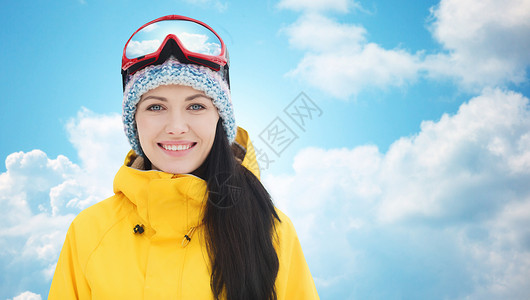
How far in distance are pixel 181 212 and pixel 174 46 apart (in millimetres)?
1067

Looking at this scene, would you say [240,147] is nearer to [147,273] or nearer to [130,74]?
[130,74]

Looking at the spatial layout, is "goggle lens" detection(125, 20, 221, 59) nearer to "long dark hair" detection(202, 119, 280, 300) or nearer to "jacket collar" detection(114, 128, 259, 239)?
"long dark hair" detection(202, 119, 280, 300)

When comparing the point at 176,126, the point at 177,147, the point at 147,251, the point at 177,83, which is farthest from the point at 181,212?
the point at 177,83

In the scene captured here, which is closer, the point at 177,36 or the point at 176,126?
the point at 176,126

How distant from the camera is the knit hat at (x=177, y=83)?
7.75ft

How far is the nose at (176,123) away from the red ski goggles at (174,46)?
1.21 feet

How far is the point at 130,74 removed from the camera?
8.55 feet

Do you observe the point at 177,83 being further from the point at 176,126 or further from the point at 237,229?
the point at 237,229

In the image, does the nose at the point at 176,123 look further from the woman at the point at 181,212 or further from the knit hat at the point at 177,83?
the knit hat at the point at 177,83

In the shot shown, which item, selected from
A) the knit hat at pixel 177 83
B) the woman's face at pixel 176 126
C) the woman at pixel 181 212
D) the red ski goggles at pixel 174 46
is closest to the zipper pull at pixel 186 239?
the woman at pixel 181 212

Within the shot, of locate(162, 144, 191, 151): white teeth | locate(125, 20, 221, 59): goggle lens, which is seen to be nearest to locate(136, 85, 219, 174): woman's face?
locate(162, 144, 191, 151): white teeth

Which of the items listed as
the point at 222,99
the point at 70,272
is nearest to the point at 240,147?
the point at 222,99

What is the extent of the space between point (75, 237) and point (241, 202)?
1.08 meters

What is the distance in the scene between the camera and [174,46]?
97.3 inches
